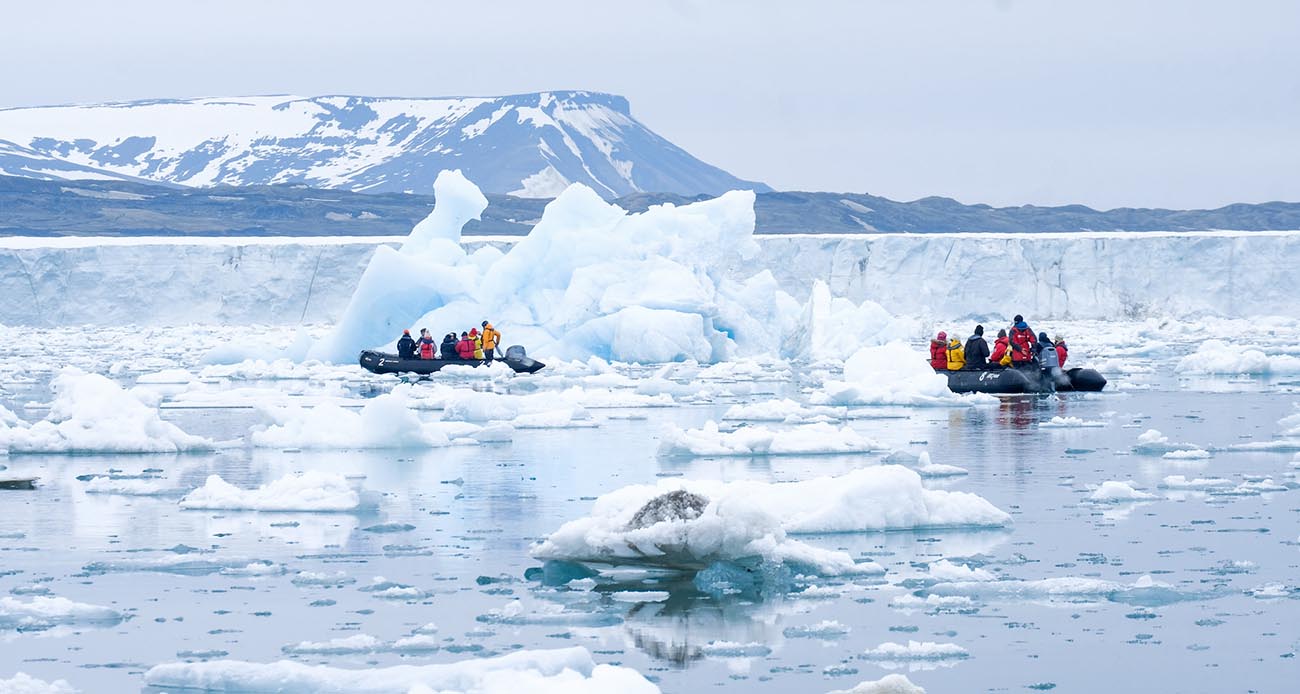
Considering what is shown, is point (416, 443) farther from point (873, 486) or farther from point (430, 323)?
point (430, 323)

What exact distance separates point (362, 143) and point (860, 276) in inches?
3398

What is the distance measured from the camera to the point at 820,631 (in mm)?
5770

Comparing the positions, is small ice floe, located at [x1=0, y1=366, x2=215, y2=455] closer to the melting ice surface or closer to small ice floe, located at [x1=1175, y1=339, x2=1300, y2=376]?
the melting ice surface

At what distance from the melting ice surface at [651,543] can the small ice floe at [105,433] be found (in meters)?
0.02

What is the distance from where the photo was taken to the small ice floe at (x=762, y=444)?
11234mm

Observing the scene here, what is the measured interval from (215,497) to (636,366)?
48.3ft

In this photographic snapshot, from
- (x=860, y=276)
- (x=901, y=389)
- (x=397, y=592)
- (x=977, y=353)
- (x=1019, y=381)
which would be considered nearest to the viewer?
(x=397, y=592)

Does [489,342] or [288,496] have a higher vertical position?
[489,342]

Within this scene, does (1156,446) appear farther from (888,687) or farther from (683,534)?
(888,687)

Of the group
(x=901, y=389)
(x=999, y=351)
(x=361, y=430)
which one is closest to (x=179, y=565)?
(x=361, y=430)

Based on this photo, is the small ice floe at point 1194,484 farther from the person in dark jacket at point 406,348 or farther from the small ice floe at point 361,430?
the person in dark jacket at point 406,348

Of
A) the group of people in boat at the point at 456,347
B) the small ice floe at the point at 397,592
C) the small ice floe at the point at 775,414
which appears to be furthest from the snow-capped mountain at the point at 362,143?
the small ice floe at the point at 397,592

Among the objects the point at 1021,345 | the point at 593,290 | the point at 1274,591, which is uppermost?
the point at 593,290

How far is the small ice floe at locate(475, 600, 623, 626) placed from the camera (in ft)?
19.4
